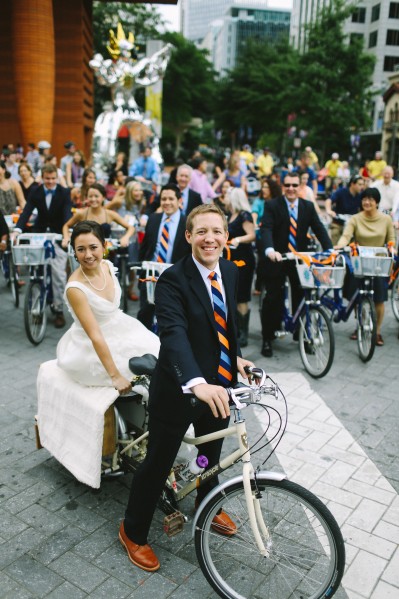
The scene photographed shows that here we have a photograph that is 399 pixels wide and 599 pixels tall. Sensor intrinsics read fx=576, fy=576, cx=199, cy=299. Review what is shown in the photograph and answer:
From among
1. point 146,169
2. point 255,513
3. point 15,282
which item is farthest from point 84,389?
point 146,169

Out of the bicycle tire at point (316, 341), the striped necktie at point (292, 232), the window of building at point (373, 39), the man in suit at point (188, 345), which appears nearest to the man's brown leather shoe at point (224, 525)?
the man in suit at point (188, 345)

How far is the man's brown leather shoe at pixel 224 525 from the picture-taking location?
123 inches

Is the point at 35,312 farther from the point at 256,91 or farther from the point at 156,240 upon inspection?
the point at 256,91

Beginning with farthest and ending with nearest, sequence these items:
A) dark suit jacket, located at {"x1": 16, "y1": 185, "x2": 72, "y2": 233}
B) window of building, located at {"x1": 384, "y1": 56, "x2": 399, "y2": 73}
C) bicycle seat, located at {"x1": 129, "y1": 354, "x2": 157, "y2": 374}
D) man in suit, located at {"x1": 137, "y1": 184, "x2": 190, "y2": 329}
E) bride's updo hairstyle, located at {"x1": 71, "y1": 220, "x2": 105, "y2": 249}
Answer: window of building, located at {"x1": 384, "y1": 56, "x2": 399, "y2": 73} → dark suit jacket, located at {"x1": 16, "y1": 185, "x2": 72, "y2": 233} → man in suit, located at {"x1": 137, "y1": 184, "x2": 190, "y2": 329} → bride's updo hairstyle, located at {"x1": 71, "y1": 220, "x2": 105, "y2": 249} → bicycle seat, located at {"x1": 129, "y1": 354, "x2": 157, "y2": 374}

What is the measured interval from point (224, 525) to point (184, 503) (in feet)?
2.42

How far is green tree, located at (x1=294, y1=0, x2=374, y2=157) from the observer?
28.6 meters

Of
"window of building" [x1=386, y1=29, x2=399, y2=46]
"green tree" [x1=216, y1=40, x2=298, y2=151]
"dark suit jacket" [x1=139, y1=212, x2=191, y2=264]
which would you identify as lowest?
"dark suit jacket" [x1=139, y1=212, x2=191, y2=264]

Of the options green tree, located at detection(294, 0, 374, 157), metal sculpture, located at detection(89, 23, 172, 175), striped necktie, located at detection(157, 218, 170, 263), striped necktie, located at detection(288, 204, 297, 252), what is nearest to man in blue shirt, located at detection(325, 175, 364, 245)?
striped necktie, located at detection(288, 204, 297, 252)

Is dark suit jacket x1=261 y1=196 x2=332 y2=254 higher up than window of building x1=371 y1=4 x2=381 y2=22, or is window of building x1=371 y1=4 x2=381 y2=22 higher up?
window of building x1=371 y1=4 x2=381 y2=22

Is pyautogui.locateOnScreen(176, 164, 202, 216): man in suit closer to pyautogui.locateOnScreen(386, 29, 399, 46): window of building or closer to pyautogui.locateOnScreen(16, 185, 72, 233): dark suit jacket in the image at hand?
pyautogui.locateOnScreen(16, 185, 72, 233): dark suit jacket

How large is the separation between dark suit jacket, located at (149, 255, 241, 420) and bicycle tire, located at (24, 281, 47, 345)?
13.3ft

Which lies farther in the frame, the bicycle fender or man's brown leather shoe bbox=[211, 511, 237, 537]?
man's brown leather shoe bbox=[211, 511, 237, 537]

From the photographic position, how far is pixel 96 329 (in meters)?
3.71

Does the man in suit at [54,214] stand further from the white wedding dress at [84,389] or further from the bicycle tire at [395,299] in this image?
the bicycle tire at [395,299]
